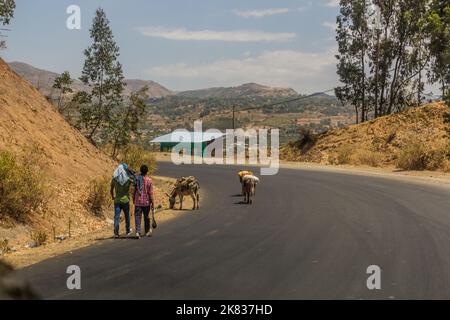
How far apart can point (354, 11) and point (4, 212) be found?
49924 millimetres

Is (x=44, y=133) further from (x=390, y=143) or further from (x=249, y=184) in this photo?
(x=390, y=143)

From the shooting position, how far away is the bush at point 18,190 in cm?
1406

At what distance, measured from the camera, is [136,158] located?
32219mm

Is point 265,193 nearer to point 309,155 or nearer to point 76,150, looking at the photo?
point 76,150

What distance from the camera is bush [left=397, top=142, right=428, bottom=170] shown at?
3629 cm

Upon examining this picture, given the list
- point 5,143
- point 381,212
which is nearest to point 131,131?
point 5,143

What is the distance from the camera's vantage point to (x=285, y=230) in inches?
571

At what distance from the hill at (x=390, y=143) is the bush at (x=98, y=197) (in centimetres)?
2393

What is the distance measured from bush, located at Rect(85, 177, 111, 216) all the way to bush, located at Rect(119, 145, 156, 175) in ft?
39.9

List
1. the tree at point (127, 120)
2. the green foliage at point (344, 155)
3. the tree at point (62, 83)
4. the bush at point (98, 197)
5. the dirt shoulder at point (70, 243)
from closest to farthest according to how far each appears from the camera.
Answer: the dirt shoulder at point (70, 243), the bush at point (98, 197), the tree at point (62, 83), the tree at point (127, 120), the green foliage at point (344, 155)

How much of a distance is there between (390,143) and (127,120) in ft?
76.2

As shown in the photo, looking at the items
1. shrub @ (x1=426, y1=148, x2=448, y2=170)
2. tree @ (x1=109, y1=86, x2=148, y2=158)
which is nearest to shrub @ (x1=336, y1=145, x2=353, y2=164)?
→ shrub @ (x1=426, y1=148, x2=448, y2=170)

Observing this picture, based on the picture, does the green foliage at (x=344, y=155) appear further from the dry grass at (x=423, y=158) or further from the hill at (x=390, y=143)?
the dry grass at (x=423, y=158)

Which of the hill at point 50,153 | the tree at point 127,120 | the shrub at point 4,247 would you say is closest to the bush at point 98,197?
the hill at point 50,153
